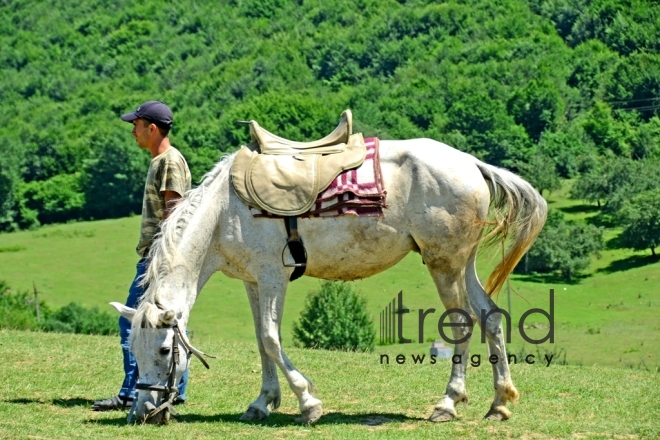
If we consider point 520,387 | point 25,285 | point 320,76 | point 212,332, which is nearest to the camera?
point 520,387

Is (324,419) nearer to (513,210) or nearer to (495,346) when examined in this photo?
(495,346)

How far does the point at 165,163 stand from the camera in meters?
8.66

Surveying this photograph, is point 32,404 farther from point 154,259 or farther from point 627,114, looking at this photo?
point 627,114

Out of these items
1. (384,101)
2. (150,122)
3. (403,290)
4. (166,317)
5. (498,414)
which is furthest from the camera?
(384,101)

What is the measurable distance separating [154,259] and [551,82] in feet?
520

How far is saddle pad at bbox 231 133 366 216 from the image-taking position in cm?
806

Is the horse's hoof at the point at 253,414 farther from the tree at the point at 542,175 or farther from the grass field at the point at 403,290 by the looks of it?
the tree at the point at 542,175

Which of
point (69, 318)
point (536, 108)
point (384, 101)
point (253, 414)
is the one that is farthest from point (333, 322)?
point (384, 101)

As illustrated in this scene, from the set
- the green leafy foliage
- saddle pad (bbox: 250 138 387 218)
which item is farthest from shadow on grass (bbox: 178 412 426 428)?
the green leafy foliage

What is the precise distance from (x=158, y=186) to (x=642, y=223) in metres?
87.2

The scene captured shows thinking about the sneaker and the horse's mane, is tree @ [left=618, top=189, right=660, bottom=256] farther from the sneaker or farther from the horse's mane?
the horse's mane

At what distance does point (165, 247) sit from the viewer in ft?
26.3

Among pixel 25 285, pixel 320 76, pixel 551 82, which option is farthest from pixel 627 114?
pixel 25 285

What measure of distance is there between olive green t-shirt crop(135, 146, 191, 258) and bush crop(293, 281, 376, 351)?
33.8 m
